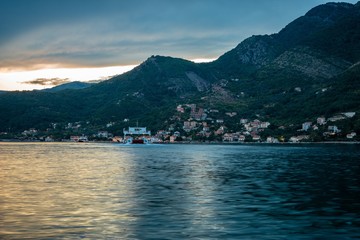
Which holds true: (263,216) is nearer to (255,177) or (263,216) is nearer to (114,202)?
(114,202)

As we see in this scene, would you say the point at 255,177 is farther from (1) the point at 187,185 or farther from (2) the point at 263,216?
(2) the point at 263,216

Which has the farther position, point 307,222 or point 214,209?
point 214,209

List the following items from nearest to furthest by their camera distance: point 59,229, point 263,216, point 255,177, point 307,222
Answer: point 59,229, point 307,222, point 263,216, point 255,177

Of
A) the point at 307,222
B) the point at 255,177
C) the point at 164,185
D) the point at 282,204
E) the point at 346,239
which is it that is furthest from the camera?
the point at 255,177

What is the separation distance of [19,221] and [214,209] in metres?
13.2

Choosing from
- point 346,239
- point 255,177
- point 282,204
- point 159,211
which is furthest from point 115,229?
point 255,177

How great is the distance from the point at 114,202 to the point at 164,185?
1246cm

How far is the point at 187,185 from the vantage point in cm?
4875

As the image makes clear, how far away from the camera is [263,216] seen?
29.4 metres

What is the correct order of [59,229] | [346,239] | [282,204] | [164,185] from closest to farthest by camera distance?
[346,239], [59,229], [282,204], [164,185]

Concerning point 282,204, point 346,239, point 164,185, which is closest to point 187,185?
point 164,185

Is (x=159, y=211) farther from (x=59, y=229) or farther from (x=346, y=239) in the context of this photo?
(x=346, y=239)

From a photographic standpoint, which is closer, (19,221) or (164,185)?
(19,221)

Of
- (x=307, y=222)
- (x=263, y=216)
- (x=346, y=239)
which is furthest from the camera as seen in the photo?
(x=263, y=216)
